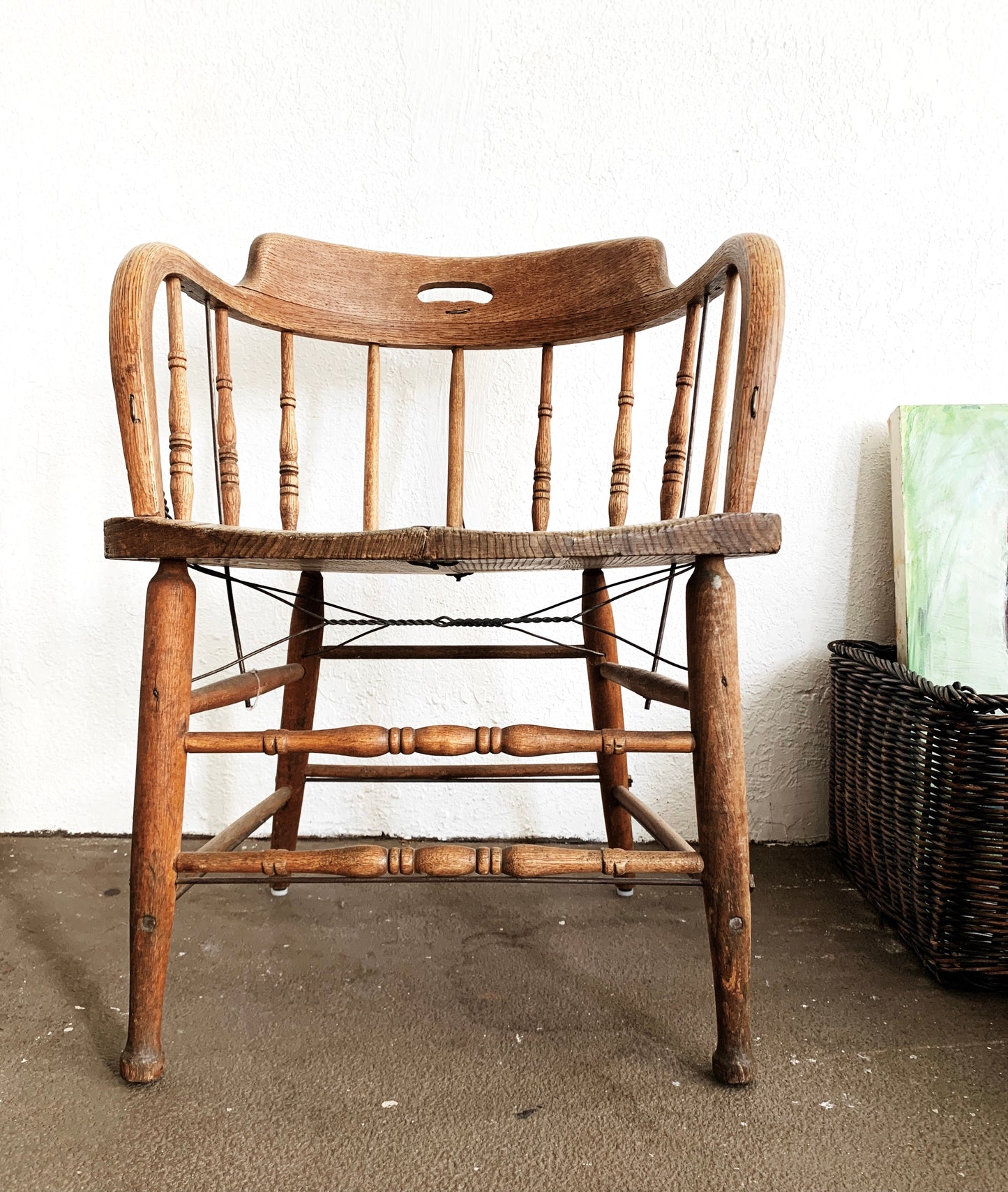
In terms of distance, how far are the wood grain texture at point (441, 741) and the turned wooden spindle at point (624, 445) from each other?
1.08 feet

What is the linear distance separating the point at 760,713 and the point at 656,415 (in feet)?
1.57

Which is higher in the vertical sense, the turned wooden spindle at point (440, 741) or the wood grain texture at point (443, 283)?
the wood grain texture at point (443, 283)

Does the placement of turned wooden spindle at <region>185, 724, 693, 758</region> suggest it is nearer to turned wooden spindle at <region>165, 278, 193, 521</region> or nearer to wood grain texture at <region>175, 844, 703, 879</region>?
wood grain texture at <region>175, 844, 703, 879</region>

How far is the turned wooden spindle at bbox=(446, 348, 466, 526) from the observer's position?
878mm

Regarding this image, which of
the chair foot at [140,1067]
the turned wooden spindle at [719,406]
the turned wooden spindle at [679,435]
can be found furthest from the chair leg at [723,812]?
the chair foot at [140,1067]

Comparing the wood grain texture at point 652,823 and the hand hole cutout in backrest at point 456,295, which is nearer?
the wood grain texture at point 652,823

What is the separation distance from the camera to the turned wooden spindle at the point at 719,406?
667mm

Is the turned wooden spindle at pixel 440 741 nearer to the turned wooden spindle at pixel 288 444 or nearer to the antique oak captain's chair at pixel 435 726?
the antique oak captain's chair at pixel 435 726

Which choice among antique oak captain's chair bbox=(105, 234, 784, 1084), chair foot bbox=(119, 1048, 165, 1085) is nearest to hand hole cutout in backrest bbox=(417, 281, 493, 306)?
antique oak captain's chair bbox=(105, 234, 784, 1084)

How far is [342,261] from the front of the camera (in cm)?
86

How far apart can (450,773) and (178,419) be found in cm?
44

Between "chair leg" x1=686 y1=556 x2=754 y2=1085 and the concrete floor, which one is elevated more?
"chair leg" x1=686 y1=556 x2=754 y2=1085

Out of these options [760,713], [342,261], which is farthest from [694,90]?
[760,713]

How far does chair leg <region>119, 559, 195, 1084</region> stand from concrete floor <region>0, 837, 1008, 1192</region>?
0.04 meters
